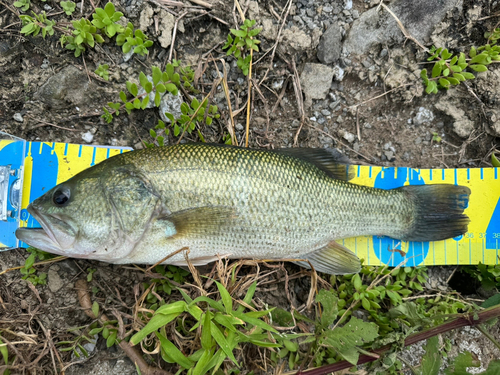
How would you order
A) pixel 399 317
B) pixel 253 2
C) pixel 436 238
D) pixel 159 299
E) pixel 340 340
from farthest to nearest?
pixel 253 2, pixel 436 238, pixel 159 299, pixel 399 317, pixel 340 340

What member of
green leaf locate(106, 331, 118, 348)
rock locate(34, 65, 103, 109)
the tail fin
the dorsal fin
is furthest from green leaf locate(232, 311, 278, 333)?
rock locate(34, 65, 103, 109)

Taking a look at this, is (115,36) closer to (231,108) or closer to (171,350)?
(231,108)

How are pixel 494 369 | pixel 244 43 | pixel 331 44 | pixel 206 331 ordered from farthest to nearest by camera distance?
pixel 331 44 < pixel 244 43 < pixel 206 331 < pixel 494 369

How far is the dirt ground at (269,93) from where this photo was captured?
2.74m

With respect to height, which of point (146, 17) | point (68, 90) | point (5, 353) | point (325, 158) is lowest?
point (5, 353)

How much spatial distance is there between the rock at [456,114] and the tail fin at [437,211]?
65 cm

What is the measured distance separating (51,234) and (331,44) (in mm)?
2860

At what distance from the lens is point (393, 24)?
2961mm

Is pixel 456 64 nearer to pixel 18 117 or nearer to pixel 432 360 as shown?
pixel 432 360

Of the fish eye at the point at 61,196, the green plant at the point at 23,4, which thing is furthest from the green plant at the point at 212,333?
the green plant at the point at 23,4

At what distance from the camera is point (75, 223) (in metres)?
2.17

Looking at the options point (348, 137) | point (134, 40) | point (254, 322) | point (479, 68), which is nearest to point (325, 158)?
point (348, 137)

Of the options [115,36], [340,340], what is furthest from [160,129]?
[340,340]

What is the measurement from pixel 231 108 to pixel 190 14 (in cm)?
95
